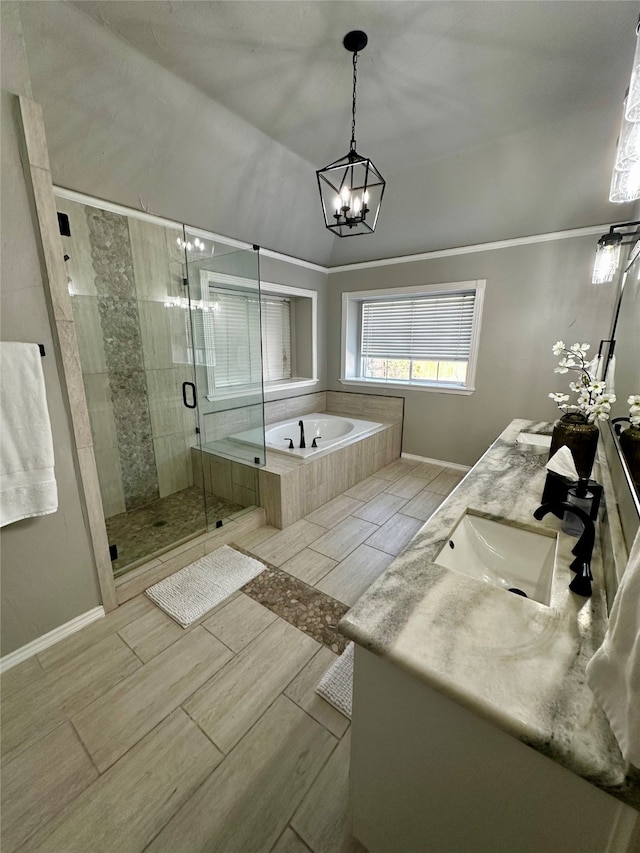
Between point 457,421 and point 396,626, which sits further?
point 457,421

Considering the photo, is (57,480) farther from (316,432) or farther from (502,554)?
(316,432)

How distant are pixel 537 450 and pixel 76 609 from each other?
9.22 ft

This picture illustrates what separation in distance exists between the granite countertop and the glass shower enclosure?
6.30 ft

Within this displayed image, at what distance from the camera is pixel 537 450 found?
2.07 m

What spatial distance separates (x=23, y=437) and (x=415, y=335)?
12.3 ft

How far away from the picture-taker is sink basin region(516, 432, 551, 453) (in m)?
2.12

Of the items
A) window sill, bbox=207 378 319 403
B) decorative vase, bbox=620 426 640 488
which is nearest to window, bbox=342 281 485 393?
window sill, bbox=207 378 319 403

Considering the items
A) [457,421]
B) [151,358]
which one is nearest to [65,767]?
[151,358]

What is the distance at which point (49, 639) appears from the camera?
1.65 meters

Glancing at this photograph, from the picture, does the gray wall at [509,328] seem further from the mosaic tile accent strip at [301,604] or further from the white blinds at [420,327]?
the mosaic tile accent strip at [301,604]

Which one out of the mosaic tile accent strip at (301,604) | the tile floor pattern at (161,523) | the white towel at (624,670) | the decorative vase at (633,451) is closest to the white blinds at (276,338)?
the tile floor pattern at (161,523)

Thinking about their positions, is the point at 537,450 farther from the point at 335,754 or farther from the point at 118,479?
the point at 118,479

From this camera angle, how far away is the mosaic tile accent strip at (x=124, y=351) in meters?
2.47

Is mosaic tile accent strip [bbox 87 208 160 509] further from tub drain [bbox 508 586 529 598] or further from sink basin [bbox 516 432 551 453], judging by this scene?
sink basin [bbox 516 432 551 453]
